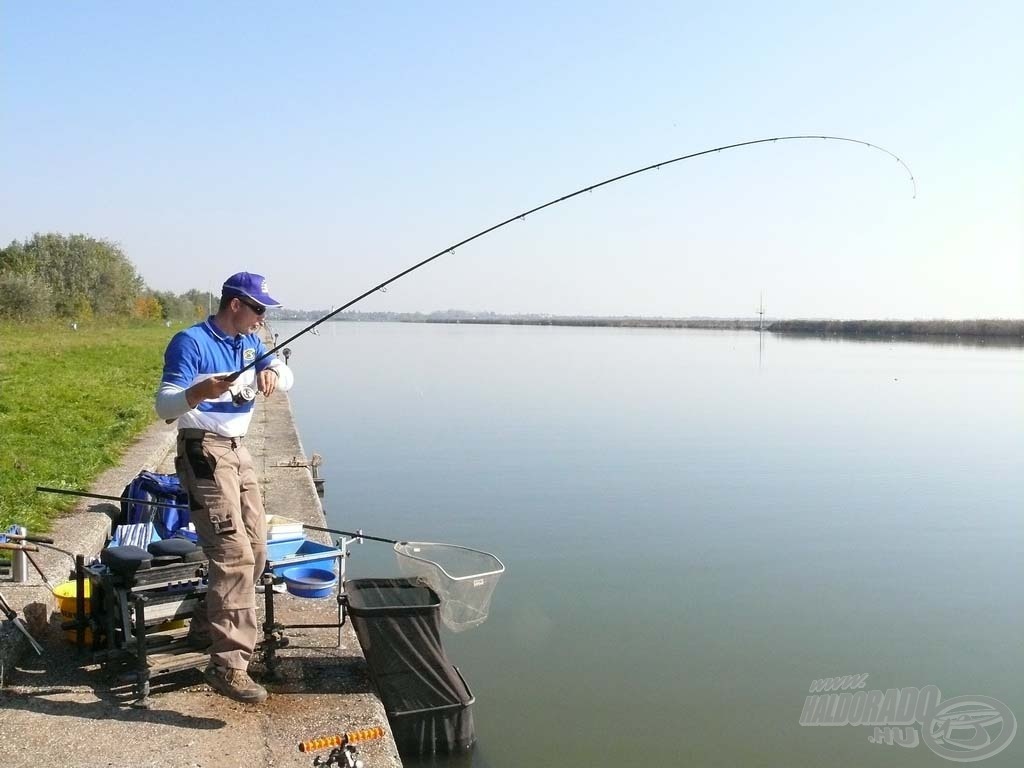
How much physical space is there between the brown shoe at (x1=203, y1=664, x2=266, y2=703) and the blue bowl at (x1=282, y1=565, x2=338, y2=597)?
1303mm

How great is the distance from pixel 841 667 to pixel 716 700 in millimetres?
1102

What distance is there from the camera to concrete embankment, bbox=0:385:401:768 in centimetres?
350

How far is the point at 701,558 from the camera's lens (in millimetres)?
8797

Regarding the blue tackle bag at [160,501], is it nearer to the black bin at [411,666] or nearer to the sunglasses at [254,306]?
the black bin at [411,666]

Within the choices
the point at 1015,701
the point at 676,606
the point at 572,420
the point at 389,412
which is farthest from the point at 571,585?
the point at 389,412

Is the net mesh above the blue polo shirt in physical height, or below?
below

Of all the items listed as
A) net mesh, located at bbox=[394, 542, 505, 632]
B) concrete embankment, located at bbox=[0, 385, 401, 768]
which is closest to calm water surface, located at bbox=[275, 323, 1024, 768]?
net mesh, located at bbox=[394, 542, 505, 632]

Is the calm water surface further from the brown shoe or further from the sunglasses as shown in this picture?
the sunglasses

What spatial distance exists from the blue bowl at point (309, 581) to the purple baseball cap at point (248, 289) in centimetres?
189

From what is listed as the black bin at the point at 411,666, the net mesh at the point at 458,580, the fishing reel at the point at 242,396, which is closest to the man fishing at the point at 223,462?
the fishing reel at the point at 242,396

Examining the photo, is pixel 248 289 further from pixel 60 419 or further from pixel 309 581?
pixel 60 419

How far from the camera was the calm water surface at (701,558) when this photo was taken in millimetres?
5527

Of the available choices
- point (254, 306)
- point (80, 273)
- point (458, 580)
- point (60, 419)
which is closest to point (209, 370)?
point (254, 306)

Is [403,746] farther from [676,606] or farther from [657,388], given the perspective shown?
[657,388]
